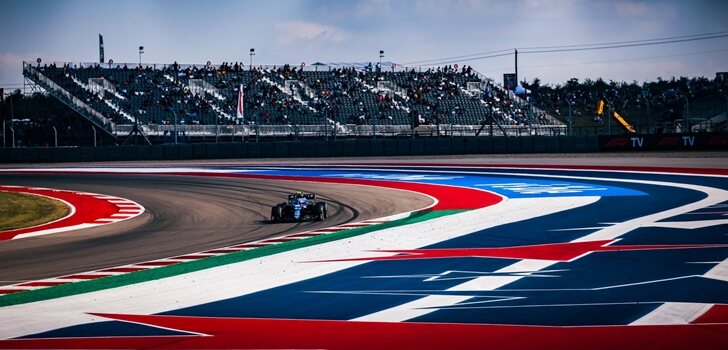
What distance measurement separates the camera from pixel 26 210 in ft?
65.6

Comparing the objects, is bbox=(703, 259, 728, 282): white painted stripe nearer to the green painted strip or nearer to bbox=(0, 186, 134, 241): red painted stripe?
the green painted strip

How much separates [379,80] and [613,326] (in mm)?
54421

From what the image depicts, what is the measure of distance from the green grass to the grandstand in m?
22.5

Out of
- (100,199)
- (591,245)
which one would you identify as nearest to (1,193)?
(100,199)

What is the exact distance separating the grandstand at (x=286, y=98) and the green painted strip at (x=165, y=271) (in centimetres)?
3157

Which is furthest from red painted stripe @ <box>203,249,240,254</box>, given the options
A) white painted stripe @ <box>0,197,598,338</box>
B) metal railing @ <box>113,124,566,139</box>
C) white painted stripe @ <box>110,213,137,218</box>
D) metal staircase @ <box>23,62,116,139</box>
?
metal staircase @ <box>23,62,116,139</box>

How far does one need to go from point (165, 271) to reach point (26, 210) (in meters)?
10.8

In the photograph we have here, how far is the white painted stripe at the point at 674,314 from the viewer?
267 inches

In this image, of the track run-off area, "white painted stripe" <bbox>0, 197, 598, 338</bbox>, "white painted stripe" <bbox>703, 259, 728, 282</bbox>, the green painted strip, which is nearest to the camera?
the track run-off area

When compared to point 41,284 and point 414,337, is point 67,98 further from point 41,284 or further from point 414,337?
point 414,337

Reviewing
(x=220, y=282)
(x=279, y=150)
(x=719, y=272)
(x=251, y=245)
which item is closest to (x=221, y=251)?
(x=251, y=245)

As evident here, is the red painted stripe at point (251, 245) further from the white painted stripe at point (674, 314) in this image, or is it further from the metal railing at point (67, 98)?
the metal railing at point (67, 98)

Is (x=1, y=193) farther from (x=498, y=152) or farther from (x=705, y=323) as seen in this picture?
(x=498, y=152)

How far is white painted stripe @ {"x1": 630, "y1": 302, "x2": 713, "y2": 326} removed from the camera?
6.79 meters
